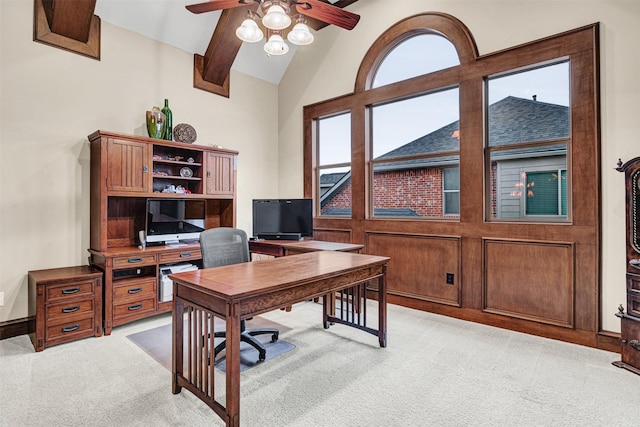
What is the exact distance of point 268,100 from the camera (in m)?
5.52

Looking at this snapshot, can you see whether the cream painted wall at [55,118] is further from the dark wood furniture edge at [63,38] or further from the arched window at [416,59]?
the arched window at [416,59]

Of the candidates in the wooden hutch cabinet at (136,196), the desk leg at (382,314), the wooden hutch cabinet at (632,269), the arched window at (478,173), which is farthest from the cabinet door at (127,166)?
the wooden hutch cabinet at (632,269)

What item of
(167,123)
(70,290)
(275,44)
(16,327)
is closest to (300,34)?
(275,44)

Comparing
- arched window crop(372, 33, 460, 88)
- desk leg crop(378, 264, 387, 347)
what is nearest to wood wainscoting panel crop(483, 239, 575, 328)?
desk leg crop(378, 264, 387, 347)

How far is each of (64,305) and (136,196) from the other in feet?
4.02

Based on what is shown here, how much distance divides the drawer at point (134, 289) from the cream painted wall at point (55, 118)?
664mm

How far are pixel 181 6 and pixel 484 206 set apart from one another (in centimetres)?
421

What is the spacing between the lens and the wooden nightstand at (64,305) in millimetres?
2873

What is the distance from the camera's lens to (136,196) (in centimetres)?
364

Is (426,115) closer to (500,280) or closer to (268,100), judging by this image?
(500,280)

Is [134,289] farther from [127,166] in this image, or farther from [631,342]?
[631,342]

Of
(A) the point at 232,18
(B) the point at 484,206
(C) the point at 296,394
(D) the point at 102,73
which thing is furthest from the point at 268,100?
(C) the point at 296,394

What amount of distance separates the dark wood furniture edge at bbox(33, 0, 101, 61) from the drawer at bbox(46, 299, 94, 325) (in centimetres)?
258

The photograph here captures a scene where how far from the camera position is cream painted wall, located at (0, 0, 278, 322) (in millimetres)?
3168
